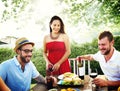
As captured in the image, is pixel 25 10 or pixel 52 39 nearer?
pixel 52 39

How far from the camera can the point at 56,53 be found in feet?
13.0

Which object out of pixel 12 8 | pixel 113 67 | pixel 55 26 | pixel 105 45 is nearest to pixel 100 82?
pixel 113 67

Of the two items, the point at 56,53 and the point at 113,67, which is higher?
the point at 56,53

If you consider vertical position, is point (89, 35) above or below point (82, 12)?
below

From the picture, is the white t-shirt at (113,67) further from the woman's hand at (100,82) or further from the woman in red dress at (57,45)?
the woman in red dress at (57,45)

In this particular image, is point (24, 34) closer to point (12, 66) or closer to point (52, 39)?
point (52, 39)

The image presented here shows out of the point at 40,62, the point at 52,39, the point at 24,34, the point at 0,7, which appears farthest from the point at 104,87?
the point at 0,7

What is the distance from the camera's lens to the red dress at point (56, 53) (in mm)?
3887

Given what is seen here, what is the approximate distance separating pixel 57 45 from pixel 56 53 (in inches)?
4.8

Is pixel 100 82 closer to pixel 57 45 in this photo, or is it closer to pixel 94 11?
pixel 57 45

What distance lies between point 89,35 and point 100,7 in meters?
0.74

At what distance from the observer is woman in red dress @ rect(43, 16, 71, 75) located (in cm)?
374

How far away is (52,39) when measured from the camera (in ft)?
12.7

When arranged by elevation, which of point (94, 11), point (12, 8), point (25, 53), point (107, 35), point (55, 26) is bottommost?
point (25, 53)
